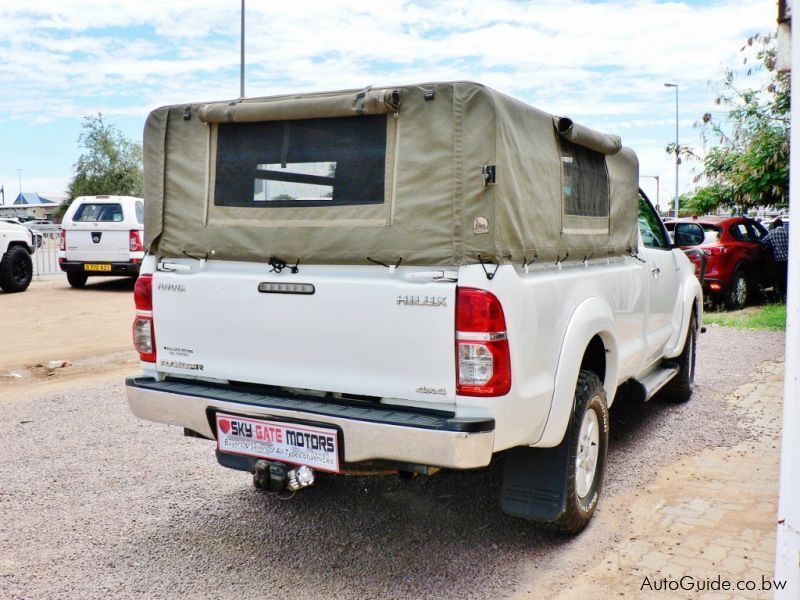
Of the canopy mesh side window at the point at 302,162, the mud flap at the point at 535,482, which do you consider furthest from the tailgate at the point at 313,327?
the mud flap at the point at 535,482

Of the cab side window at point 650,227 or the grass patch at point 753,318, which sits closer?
the cab side window at point 650,227

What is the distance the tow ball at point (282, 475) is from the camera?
3.60 metres

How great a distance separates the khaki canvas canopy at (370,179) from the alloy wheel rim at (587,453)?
2.82 feet

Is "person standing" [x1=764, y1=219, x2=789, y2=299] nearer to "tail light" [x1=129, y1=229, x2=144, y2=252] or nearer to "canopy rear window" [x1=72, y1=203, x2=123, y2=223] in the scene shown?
"tail light" [x1=129, y1=229, x2=144, y2=252]

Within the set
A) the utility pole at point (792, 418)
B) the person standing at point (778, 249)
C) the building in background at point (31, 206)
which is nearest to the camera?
the utility pole at point (792, 418)

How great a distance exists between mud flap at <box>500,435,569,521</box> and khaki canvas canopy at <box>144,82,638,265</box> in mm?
937

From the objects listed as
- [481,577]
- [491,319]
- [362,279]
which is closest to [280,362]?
[362,279]

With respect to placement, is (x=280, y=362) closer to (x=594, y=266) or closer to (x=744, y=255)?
(x=594, y=266)

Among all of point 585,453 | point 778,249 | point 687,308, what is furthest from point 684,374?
point 778,249

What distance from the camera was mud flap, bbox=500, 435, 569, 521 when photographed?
3713 millimetres

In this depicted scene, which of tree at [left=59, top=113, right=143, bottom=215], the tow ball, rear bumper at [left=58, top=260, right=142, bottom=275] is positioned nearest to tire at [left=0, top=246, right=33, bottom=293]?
rear bumper at [left=58, top=260, right=142, bottom=275]

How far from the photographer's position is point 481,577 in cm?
359

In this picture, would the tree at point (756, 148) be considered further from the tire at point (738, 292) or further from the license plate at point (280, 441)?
the license plate at point (280, 441)

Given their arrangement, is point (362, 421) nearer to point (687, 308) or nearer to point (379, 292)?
point (379, 292)
